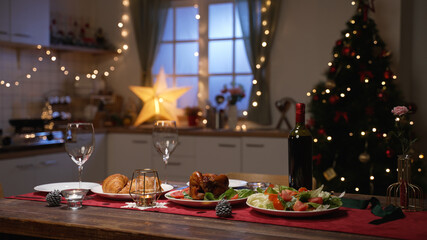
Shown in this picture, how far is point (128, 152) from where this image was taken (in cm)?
453

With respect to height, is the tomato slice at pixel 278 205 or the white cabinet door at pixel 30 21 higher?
the white cabinet door at pixel 30 21

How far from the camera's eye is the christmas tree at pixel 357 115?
3.41m

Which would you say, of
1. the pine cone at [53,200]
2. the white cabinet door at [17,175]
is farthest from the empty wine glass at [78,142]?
the white cabinet door at [17,175]

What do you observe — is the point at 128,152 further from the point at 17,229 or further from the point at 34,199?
the point at 17,229

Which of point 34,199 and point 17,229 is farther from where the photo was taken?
point 34,199

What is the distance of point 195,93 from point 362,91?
184cm

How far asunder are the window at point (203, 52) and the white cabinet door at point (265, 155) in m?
0.64

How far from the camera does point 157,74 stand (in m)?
5.04

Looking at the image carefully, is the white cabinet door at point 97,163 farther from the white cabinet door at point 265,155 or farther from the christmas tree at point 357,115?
the christmas tree at point 357,115

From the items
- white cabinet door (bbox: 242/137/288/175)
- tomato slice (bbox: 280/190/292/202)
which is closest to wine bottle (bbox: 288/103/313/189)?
tomato slice (bbox: 280/190/292/202)

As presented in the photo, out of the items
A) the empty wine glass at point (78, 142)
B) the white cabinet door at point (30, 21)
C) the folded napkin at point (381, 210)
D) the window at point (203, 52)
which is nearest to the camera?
the folded napkin at point (381, 210)

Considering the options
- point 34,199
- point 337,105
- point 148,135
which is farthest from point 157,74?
point 34,199

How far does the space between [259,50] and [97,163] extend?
1782 mm

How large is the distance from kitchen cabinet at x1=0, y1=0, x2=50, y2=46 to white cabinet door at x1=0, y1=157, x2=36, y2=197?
1047 millimetres
